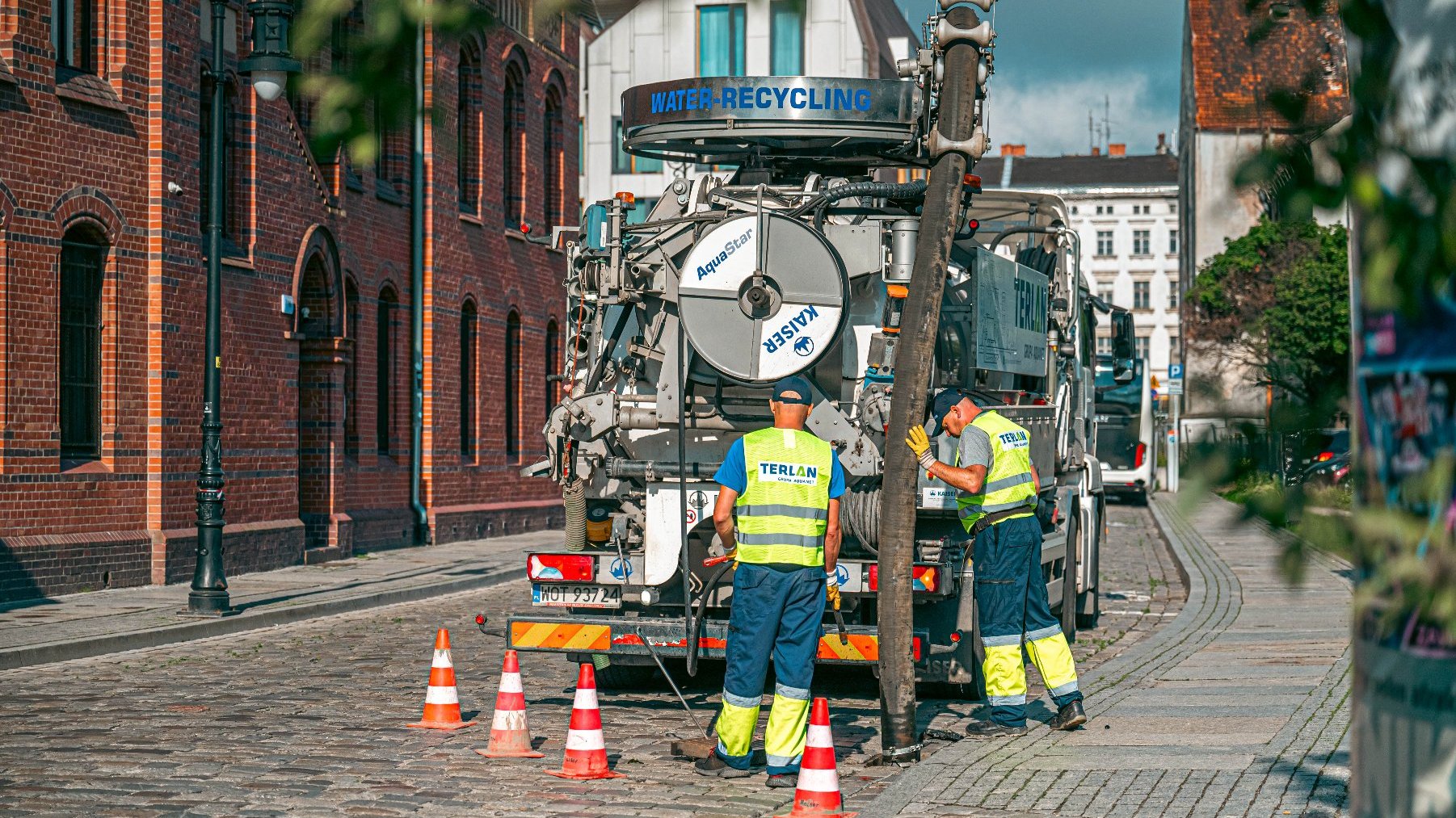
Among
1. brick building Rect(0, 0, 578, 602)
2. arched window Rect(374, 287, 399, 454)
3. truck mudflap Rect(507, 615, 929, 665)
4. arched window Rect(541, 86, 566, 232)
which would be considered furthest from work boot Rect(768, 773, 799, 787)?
arched window Rect(541, 86, 566, 232)

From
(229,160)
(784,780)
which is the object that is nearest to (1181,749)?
(784,780)

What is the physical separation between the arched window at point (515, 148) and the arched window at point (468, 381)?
2.45 metres

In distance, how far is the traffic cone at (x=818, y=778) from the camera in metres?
7.01

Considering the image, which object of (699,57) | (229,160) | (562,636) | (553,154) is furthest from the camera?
(699,57)

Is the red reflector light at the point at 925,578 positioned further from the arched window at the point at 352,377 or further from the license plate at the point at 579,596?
the arched window at the point at 352,377

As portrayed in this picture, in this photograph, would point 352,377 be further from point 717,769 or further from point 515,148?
point 717,769

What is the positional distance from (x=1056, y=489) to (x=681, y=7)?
10.1 m

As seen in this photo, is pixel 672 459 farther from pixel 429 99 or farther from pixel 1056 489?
pixel 429 99

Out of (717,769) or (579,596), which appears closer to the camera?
(717,769)

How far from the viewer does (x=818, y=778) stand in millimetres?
7008

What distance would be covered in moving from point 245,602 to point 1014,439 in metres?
9.47

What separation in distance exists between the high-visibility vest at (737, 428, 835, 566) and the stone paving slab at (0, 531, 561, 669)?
22.5ft

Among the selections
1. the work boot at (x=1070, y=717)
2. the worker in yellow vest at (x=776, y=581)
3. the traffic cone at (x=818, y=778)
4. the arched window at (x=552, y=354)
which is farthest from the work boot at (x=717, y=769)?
the arched window at (x=552, y=354)

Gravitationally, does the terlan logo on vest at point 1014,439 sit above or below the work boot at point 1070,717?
above
